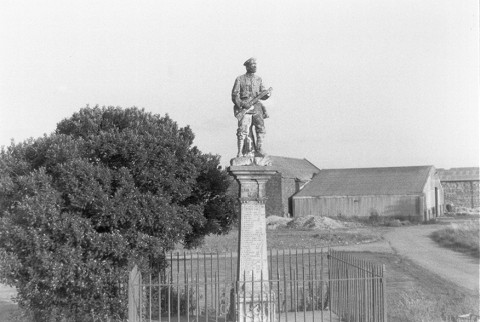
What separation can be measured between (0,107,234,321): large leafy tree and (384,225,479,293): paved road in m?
8.62

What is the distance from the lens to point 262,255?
9.78 metres

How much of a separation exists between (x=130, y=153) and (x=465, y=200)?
57.4m

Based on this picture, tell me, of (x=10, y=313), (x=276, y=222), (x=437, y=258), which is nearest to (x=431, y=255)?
(x=437, y=258)

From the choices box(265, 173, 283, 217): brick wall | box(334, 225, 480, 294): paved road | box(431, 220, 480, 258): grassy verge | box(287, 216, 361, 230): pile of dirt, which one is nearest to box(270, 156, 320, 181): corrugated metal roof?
box(265, 173, 283, 217): brick wall

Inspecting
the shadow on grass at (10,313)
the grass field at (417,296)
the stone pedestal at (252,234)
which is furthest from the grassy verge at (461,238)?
the shadow on grass at (10,313)

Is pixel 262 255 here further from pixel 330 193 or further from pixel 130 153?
pixel 330 193

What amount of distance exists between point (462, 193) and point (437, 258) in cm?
4412

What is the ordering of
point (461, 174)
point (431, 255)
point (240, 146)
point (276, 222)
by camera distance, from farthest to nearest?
point (461, 174) < point (276, 222) < point (431, 255) < point (240, 146)

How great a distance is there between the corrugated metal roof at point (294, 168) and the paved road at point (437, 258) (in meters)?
17.8

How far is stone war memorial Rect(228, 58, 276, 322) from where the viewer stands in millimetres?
9656

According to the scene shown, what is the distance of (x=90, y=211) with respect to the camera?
1040 centimetres

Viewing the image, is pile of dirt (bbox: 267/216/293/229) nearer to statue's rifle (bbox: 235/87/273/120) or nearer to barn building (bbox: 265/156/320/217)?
barn building (bbox: 265/156/320/217)

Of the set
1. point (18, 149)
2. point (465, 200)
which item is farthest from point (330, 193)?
point (18, 149)

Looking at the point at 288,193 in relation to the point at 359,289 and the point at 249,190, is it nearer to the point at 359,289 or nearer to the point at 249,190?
the point at 359,289
